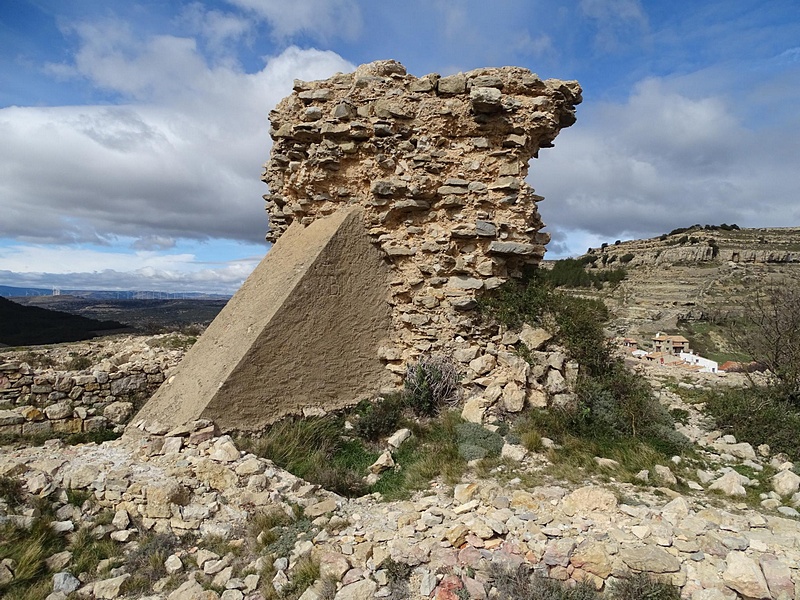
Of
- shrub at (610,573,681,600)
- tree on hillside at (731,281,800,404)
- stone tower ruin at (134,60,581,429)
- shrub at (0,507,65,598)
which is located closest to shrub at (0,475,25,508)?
shrub at (0,507,65,598)

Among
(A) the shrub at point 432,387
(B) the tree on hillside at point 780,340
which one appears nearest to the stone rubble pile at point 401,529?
(A) the shrub at point 432,387

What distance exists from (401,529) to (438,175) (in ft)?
16.7

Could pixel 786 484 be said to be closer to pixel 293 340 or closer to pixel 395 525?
pixel 395 525

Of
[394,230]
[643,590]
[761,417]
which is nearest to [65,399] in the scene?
[394,230]

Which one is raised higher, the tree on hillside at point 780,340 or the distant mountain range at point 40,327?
the tree on hillside at point 780,340

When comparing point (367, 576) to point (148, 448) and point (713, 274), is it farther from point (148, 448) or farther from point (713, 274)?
point (713, 274)

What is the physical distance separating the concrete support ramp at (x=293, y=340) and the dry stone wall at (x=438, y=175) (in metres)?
0.40

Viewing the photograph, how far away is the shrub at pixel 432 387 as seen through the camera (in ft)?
21.0

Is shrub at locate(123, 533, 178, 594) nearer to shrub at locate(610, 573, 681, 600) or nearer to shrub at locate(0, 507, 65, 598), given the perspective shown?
shrub at locate(0, 507, 65, 598)

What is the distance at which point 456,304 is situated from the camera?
6.62 m

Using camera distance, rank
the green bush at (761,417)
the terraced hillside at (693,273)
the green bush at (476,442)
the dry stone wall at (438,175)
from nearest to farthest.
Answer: the green bush at (476,442) → the green bush at (761,417) → the dry stone wall at (438,175) → the terraced hillside at (693,273)

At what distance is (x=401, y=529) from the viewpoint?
3.78 meters

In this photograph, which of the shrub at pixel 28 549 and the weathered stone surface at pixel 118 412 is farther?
the weathered stone surface at pixel 118 412

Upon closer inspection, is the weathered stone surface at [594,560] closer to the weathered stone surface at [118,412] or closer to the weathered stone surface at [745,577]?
the weathered stone surface at [745,577]
